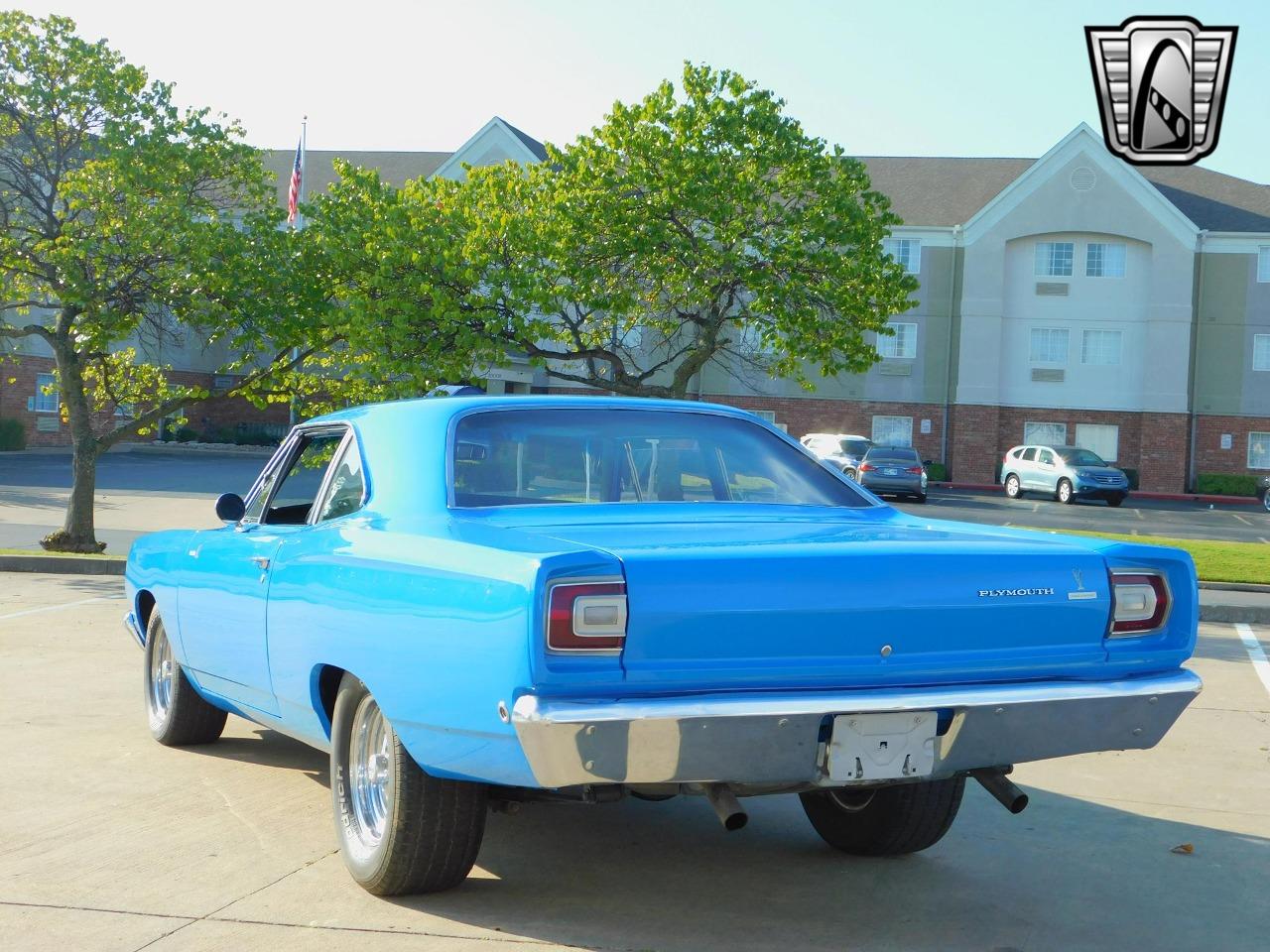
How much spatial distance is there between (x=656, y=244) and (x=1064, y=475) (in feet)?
84.3

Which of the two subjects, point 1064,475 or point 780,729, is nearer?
point 780,729

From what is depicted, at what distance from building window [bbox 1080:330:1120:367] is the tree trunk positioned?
38.0 m

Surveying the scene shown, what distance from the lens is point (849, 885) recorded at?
4992 millimetres

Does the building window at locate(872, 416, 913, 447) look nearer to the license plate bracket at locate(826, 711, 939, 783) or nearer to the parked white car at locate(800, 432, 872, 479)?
the parked white car at locate(800, 432, 872, 479)

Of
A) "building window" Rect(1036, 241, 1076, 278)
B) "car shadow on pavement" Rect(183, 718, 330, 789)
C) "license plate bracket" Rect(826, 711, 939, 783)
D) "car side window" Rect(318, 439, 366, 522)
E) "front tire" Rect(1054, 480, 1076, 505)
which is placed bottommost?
"front tire" Rect(1054, 480, 1076, 505)

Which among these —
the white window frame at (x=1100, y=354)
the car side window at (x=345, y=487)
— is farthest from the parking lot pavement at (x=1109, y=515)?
the car side window at (x=345, y=487)

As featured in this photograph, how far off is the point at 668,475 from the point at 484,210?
14.8m

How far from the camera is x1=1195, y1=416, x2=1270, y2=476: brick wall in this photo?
48.5 m

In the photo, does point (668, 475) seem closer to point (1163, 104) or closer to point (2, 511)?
point (1163, 104)

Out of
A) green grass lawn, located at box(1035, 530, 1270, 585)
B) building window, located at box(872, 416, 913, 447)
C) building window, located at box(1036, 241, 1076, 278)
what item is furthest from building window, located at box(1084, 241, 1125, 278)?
green grass lawn, located at box(1035, 530, 1270, 585)

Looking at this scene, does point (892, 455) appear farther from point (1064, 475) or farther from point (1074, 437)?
point (1074, 437)

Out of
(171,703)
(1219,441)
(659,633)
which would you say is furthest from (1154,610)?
(1219,441)

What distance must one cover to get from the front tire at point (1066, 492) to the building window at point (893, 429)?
9.47m

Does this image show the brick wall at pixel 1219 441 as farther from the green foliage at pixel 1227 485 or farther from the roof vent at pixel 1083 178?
the roof vent at pixel 1083 178
